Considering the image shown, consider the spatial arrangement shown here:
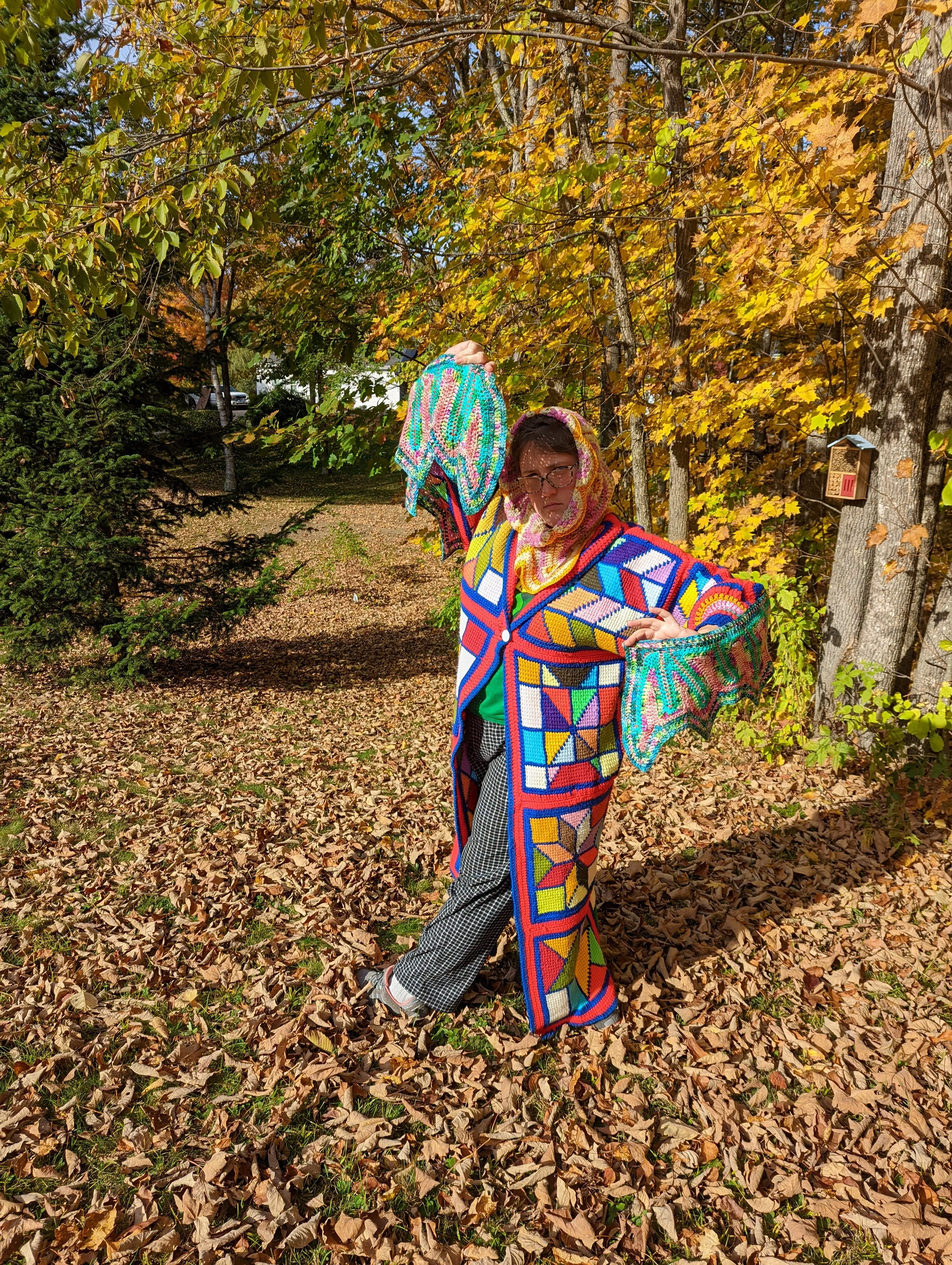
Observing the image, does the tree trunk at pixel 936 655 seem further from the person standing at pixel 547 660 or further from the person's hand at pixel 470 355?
the person's hand at pixel 470 355

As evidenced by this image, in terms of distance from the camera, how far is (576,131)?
20.1 ft

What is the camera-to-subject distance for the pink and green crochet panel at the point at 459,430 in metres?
2.44

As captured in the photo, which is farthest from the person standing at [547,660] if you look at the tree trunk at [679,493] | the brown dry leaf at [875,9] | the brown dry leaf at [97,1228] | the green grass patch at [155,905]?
the tree trunk at [679,493]

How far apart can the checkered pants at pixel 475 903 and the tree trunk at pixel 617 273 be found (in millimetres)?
3602

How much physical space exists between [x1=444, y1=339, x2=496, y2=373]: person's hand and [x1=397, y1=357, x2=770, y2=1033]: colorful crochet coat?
0.06 metres

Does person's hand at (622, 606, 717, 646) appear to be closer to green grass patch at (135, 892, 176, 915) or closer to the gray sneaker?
the gray sneaker

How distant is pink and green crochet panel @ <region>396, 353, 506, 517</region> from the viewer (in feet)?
8.01

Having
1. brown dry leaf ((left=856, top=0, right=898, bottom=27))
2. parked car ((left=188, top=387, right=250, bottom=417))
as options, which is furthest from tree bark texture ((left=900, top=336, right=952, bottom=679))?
parked car ((left=188, top=387, right=250, bottom=417))

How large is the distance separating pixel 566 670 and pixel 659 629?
344 millimetres

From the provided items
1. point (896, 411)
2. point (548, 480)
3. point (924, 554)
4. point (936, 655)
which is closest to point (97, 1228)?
point (548, 480)

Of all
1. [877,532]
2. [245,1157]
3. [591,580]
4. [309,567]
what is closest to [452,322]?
[877,532]

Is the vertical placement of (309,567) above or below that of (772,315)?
below

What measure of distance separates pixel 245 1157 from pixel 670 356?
497 cm

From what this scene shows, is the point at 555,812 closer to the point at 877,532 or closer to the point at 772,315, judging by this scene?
the point at 877,532
